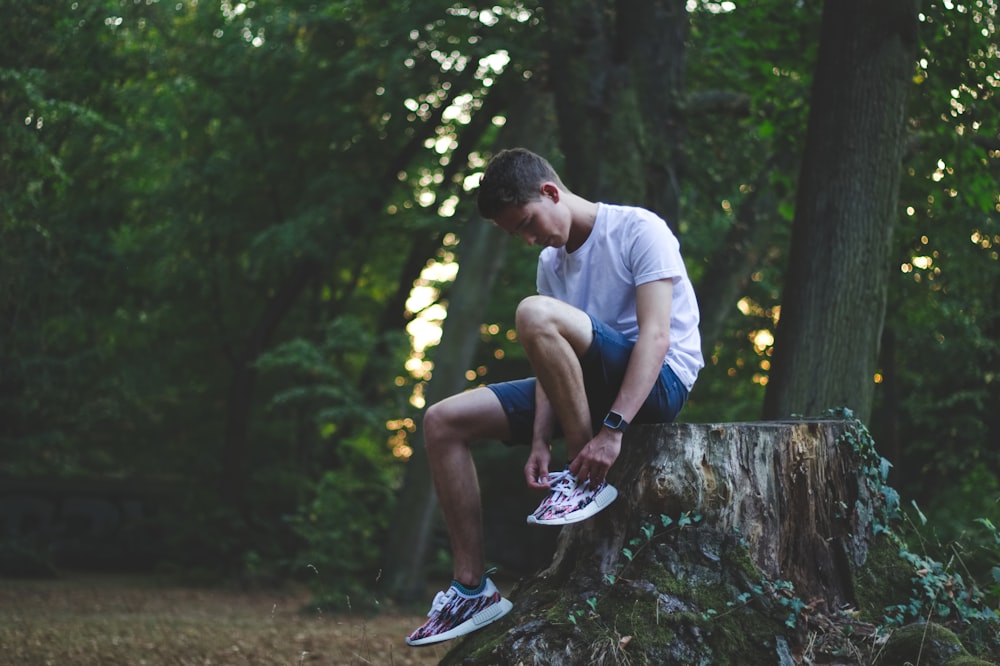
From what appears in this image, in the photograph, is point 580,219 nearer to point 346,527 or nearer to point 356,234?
point 346,527

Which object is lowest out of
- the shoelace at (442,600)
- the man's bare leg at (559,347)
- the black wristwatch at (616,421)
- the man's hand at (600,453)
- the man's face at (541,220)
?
the shoelace at (442,600)

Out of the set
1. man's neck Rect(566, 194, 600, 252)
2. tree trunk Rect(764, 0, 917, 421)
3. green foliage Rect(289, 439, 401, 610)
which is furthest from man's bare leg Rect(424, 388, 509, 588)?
green foliage Rect(289, 439, 401, 610)

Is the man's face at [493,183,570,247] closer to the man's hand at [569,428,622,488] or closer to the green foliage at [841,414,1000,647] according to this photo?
the man's hand at [569,428,622,488]

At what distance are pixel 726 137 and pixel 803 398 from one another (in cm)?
574

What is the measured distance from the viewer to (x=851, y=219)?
605 cm

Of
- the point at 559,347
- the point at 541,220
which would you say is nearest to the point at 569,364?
the point at 559,347

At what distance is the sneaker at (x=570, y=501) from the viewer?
3.86 m

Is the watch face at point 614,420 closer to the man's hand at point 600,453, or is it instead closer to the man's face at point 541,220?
the man's hand at point 600,453

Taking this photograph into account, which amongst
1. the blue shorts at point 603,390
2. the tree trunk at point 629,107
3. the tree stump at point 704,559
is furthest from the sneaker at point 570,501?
the tree trunk at point 629,107

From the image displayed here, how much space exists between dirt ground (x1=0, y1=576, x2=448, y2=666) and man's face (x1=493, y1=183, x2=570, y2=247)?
1.64 metres

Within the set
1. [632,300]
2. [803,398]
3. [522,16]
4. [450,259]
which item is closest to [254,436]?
[450,259]

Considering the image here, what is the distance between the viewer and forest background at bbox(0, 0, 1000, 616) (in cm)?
855

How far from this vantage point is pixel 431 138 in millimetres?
16062

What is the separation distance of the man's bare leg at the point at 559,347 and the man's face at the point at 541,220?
345mm
